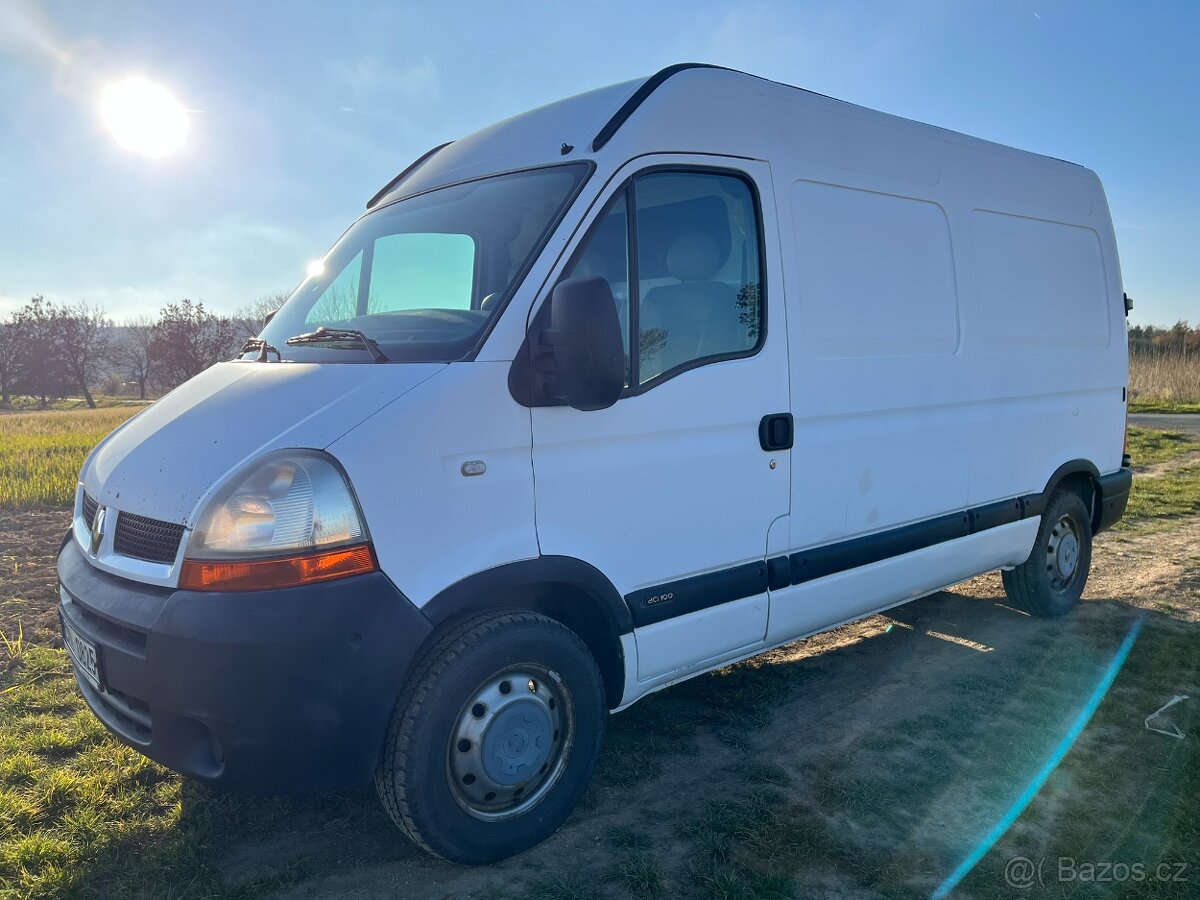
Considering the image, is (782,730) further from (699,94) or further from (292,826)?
(699,94)

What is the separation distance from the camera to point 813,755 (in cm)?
353

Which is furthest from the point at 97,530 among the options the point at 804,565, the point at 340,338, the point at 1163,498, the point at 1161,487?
the point at 1161,487

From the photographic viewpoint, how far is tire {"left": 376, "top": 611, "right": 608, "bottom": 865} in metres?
2.55

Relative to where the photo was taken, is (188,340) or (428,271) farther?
(188,340)

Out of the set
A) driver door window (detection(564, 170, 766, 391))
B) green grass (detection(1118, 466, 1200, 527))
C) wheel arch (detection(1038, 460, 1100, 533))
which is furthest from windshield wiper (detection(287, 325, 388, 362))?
green grass (detection(1118, 466, 1200, 527))

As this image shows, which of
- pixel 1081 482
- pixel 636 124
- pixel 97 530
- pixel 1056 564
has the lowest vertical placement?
pixel 1056 564

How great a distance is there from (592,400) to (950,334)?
244 centimetres

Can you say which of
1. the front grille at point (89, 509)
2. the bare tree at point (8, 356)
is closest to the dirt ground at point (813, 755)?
the front grille at point (89, 509)

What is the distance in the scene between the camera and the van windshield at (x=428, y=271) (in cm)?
287

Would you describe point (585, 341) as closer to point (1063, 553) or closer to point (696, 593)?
point (696, 593)

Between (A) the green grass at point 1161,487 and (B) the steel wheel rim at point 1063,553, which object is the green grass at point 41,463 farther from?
(A) the green grass at point 1161,487

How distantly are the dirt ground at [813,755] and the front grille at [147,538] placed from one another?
1059mm

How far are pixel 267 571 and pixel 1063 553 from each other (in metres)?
4.93

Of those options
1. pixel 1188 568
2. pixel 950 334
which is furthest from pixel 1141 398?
pixel 950 334
